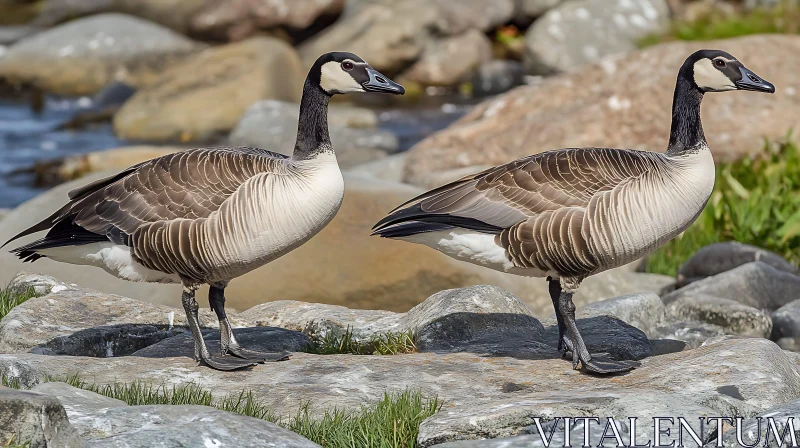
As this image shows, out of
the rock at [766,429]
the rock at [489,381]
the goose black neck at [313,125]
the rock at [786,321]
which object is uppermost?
the goose black neck at [313,125]

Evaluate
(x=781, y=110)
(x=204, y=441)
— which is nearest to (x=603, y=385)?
(x=204, y=441)

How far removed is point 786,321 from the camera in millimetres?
9656

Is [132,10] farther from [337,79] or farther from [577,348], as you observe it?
[577,348]

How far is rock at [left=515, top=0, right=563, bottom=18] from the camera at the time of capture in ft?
85.4

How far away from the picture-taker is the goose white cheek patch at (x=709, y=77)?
24.6 ft

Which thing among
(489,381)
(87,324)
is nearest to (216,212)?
(87,324)

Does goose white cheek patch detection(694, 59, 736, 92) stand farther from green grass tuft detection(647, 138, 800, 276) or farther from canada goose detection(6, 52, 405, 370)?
green grass tuft detection(647, 138, 800, 276)

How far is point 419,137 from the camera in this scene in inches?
843

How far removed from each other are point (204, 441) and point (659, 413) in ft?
7.98

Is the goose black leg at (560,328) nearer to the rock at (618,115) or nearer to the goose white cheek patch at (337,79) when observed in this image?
the goose white cheek patch at (337,79)

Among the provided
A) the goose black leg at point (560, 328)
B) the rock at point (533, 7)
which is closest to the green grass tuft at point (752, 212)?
the goose black leg at point (560, 328)

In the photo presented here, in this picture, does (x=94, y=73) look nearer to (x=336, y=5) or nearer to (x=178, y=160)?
(x=336, y=5)

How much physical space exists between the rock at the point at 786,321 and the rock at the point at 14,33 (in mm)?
24204

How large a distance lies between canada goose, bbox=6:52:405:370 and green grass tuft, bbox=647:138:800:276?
6.42m
